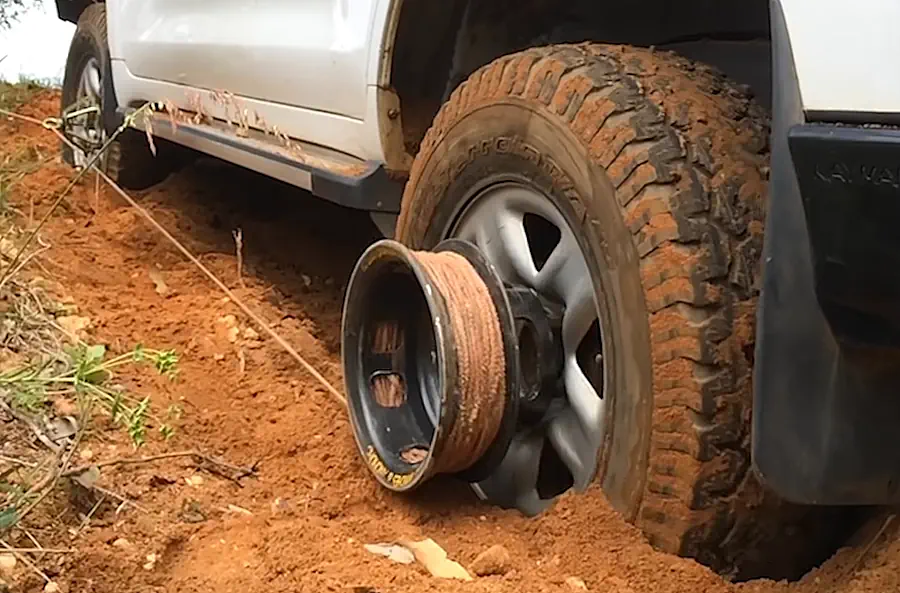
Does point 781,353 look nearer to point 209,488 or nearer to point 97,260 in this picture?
point 209,488

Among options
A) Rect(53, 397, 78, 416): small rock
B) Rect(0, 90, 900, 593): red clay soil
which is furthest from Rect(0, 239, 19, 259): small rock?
Rect(53, 397, 78, 416): small rock

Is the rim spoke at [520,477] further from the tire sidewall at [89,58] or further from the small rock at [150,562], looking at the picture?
the tire sidewall at [89,58]

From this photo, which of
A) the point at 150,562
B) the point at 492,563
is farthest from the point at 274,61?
the point at 492,563

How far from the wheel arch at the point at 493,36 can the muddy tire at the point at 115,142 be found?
7.58 feet

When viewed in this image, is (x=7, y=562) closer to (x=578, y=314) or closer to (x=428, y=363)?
(x=428, y=363)

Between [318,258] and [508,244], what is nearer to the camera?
[508,244]

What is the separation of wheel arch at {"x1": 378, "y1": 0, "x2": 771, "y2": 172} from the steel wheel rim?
1.31 ft

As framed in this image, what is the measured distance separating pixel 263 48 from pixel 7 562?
1571 mm

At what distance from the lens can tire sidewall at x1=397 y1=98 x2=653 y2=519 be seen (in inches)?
60.1

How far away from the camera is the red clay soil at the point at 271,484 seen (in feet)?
5.17

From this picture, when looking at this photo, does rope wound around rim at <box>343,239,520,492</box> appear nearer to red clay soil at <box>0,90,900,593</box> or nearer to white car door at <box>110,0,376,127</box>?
red clay soil at <box>0,90,900,593</box>

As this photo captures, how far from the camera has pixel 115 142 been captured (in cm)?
457

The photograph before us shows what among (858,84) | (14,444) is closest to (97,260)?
(14,444)

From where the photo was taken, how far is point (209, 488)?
2.07 meters
